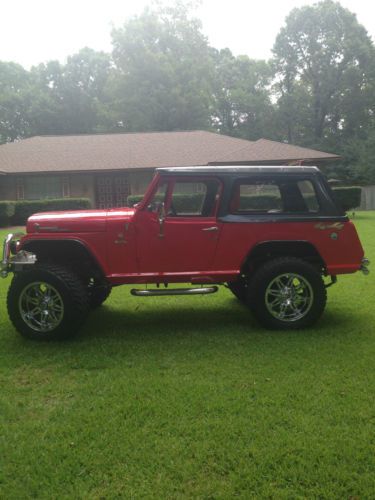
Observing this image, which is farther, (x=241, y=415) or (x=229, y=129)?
(x=229, y=129)

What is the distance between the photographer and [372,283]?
23.3 ft

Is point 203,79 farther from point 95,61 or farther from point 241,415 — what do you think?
point 241,415

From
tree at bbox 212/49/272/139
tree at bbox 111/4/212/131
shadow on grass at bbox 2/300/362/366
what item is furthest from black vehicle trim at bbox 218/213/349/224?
tree at bbox 212/49/272/139

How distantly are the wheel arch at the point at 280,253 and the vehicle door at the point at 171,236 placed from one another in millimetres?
507

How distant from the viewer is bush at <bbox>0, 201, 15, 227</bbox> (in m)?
20.9

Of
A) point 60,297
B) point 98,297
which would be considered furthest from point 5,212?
point 60,297

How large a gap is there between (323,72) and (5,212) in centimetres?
3931

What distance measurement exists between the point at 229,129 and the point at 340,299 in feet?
164

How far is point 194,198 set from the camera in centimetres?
536

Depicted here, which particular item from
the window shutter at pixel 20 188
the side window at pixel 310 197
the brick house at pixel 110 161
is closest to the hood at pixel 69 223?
the side window at pixel 310 197

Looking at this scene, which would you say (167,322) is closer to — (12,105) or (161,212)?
(161,212)

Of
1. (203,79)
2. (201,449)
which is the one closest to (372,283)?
(201,449)

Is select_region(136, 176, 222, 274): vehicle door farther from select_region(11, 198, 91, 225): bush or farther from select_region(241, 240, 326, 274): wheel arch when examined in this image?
select_region(11, 198, 91, 225): bush

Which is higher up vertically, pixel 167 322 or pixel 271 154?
pixel 271 154
